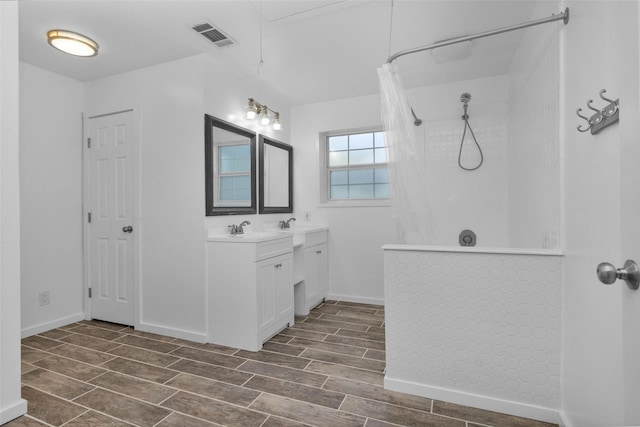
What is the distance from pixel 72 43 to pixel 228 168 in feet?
4.70

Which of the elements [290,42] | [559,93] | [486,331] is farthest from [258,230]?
[559,93]

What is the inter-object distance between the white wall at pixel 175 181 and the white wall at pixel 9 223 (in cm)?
111

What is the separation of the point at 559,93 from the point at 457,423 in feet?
5.84

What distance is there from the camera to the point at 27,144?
9.07ft

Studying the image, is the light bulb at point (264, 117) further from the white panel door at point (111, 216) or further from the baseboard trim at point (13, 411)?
the baseboard trim at point (13, 411)

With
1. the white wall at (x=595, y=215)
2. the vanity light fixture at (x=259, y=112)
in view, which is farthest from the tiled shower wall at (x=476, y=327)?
the vanity light fixture at (x=259, y=112)

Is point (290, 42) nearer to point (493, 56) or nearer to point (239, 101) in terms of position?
point (239, 101)

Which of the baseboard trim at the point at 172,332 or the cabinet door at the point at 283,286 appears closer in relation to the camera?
the baseboard trim at the point at 172,332

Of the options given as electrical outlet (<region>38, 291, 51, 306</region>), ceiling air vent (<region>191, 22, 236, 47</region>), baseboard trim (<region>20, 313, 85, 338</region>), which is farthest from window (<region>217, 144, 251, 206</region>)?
baseboard trim (<region>20, 313, 85, 338</region>)

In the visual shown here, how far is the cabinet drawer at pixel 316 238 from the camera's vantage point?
135 inches

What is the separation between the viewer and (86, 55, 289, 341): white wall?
2658 mm

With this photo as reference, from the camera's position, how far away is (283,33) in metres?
2.38

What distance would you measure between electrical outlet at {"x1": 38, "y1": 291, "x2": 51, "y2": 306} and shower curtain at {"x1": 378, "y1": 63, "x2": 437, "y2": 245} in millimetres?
3231

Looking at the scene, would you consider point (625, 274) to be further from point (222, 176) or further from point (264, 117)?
point (264, 117)
